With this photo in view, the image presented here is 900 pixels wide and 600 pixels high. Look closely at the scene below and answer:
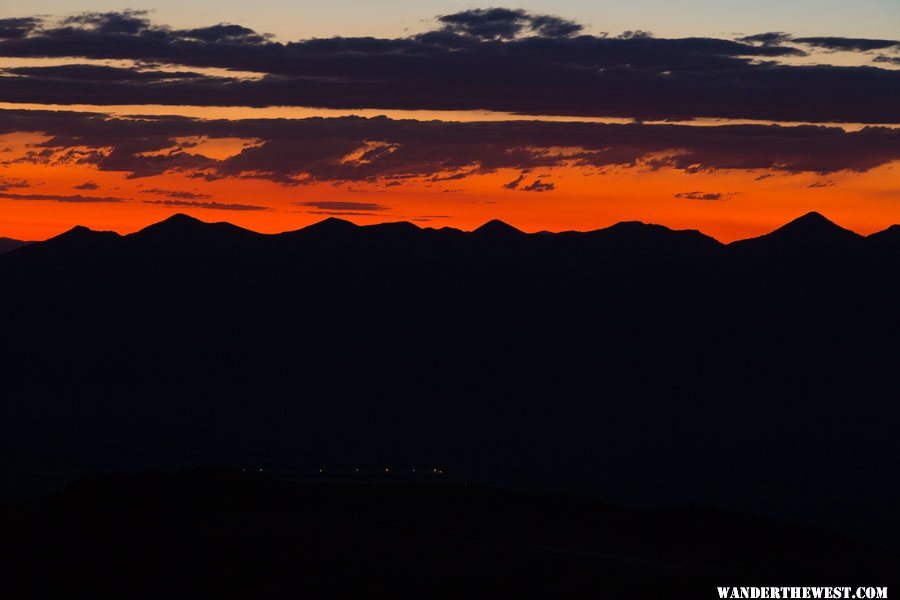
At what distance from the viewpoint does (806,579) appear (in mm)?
39125

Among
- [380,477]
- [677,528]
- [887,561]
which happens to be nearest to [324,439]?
[380,477]

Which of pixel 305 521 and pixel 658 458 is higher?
pixel 305 521

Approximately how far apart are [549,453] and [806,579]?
157 metres

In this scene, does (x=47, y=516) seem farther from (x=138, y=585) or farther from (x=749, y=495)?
(x=749, y=495)

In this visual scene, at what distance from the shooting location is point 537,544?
50.8m

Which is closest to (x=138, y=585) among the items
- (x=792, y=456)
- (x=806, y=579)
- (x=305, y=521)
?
(x=305, y=521)

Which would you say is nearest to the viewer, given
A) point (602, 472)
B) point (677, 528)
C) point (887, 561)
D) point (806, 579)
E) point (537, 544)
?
point (806, 579)

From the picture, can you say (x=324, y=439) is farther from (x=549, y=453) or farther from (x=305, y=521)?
(x=305, y=521)

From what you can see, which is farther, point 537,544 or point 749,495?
point 749,495

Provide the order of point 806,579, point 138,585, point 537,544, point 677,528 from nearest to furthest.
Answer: point 806,579
point 138,585
point 537,544
point 677,528

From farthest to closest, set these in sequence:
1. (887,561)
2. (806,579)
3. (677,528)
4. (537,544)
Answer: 1. (677,528)
2. (537,544)
3. (887,561)
4. (806,579)

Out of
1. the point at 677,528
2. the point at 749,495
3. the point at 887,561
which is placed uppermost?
the point at 887,561

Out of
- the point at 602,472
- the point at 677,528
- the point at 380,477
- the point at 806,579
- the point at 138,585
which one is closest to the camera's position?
the point at 806,579

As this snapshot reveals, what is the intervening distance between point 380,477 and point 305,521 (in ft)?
406
